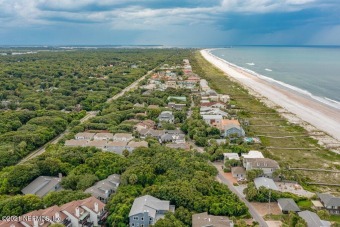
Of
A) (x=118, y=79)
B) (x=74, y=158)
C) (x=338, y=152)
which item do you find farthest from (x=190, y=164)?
(x=118, y=79)

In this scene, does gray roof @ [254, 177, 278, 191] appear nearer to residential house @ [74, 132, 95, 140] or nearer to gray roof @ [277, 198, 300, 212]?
gray roof @ [277, 198, 300, 212]

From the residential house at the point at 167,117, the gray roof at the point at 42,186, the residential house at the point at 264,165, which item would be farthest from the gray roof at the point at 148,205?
the residential house at the point at 167,117

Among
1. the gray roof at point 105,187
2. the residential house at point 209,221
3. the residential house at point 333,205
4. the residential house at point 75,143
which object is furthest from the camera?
the residential house at point 75,143

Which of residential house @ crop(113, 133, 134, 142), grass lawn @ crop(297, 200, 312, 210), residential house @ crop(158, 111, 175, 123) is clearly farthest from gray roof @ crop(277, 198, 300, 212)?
residential house @ crop(158, 111, 175, 123)

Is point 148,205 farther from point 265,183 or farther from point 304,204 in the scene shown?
point 304,204

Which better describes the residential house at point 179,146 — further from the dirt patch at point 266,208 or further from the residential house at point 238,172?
the dirt patch at point 266,208

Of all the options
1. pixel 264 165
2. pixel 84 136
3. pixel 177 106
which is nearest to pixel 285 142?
pixel 264 165
